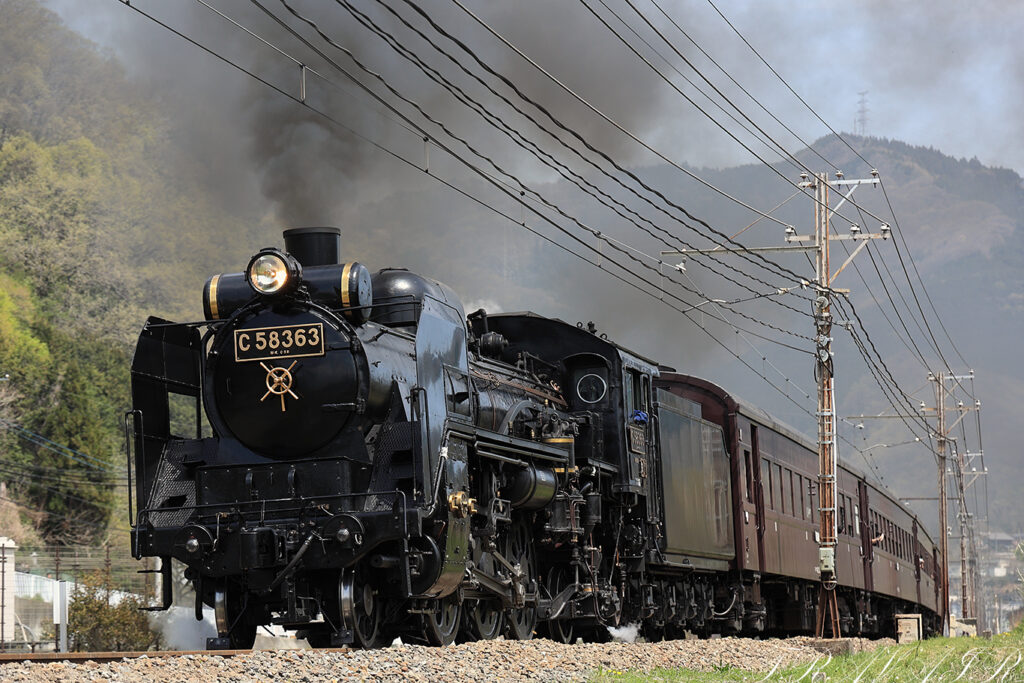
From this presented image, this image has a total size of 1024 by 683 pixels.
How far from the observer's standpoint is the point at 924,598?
38562 mm

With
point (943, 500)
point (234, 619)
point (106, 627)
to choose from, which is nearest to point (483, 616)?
point (234, 619)

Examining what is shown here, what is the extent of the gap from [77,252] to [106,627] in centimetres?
3779

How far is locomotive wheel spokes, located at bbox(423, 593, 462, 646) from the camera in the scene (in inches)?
426

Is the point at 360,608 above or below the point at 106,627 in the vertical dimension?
above

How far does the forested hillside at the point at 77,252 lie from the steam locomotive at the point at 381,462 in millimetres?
33703

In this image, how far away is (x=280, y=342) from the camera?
414 inches

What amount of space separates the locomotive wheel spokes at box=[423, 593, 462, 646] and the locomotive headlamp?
9.94ft

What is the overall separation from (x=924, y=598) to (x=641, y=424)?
26.8 m

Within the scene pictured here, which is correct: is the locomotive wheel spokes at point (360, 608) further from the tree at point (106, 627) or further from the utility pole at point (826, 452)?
the tree at point (106, 627)

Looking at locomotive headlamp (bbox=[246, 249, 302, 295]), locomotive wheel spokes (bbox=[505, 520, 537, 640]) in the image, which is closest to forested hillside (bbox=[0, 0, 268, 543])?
locomotive wheel spokes (bbox=[505, 520, 537, 640])

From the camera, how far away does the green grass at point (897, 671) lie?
9.45 metres

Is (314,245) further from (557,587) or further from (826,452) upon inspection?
(826,452)

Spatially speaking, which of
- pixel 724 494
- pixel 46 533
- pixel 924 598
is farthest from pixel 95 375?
pixel 724 494

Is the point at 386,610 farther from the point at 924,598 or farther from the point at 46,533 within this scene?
the point at 46,533
